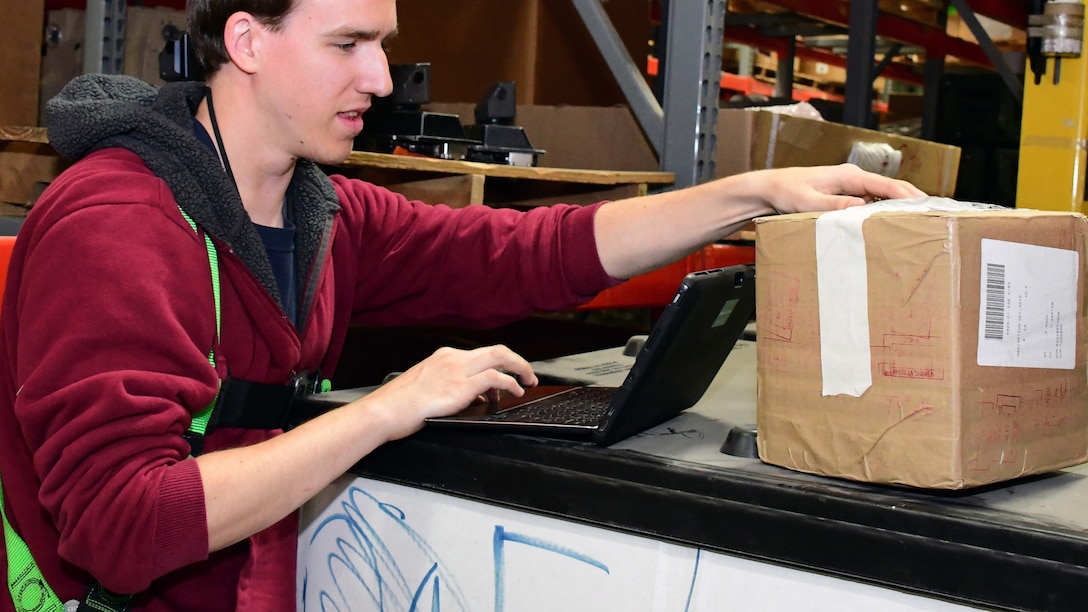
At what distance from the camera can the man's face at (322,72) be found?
1179 millimetres

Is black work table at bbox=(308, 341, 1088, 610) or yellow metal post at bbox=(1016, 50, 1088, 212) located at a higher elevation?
yellow metal post at bbox=(1016, 50, 1088, 212)

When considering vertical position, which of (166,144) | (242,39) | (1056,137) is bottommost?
(166,144)

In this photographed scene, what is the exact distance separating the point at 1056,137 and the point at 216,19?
274 cm

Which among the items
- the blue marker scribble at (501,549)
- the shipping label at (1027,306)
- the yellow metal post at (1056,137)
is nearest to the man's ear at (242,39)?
the blue marker scribble at (501,549)

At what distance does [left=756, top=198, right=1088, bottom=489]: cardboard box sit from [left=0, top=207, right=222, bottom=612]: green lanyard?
57 cm

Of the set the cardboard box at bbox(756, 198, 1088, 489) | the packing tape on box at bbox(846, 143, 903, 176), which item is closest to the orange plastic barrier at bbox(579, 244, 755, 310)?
the packing tape on box at bbox(846, 143, 903, 176)

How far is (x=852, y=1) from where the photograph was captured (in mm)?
4230

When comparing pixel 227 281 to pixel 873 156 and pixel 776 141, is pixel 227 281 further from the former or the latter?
pixel 873 156

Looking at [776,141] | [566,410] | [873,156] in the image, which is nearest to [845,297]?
[566,410]

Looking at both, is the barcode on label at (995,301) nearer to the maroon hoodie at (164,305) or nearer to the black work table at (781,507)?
the black work table at (781,507)

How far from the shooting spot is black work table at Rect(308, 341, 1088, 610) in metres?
0.75

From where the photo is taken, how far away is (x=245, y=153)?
1.24 metres

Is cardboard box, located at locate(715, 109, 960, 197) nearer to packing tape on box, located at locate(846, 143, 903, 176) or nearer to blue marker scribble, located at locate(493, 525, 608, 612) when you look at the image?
packing tape on box, located at locate(846, 143, 903, 176)

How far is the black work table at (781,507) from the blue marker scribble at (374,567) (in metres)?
0.05
